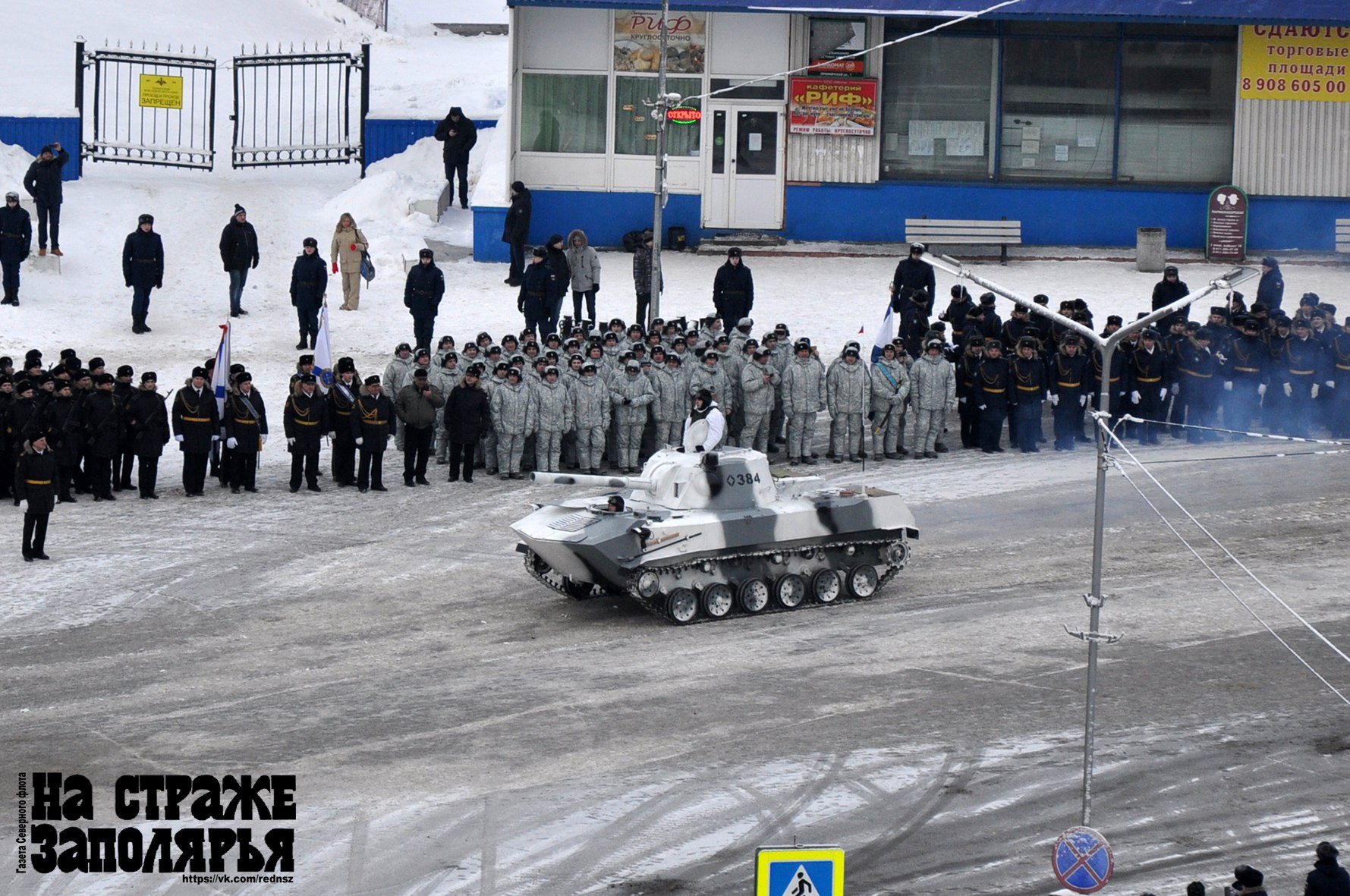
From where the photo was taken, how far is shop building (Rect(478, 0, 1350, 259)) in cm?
3616

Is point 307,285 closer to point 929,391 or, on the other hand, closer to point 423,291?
point 423,291

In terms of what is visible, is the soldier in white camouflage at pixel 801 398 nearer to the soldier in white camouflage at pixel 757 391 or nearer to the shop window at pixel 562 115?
the soldier in white camouflage at pixel 757 391

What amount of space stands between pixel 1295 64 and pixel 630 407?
57.4 ft

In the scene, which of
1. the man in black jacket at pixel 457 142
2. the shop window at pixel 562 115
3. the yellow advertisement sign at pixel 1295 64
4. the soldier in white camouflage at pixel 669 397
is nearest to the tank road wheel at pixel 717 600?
the soldier in white camouflage at pixel 669 397

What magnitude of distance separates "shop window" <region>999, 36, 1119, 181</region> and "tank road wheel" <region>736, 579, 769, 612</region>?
17.9 metres

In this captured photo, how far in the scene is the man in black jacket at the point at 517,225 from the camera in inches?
1299

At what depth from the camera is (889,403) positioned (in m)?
26.9

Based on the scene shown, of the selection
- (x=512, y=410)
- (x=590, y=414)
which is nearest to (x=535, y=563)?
(x=512, y=410)

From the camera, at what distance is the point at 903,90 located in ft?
121

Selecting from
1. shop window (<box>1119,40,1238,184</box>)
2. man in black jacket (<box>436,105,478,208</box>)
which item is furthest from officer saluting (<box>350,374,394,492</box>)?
shop window (<box>1119,40,1238,184</box>)

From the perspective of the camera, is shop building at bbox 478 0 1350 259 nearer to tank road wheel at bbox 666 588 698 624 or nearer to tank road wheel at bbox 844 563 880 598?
tank road wheel at bbox 844 563 880 598

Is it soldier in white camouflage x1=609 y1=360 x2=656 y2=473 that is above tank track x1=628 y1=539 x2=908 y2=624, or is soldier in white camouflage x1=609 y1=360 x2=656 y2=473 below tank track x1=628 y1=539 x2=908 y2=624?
above

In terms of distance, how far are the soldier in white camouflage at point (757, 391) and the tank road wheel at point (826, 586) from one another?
197 inches

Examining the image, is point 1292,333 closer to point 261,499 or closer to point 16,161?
point 261,499
